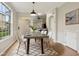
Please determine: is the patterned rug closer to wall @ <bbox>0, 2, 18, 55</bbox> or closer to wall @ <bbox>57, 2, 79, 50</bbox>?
wall @ <bbox>0, 2, 18, 55</bbox>

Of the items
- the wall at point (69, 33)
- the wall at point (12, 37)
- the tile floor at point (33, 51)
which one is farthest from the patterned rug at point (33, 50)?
the wall at point (69, 33)

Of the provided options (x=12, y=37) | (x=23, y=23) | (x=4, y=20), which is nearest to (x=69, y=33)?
(x=23, y=23)

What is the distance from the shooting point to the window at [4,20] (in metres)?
3.31

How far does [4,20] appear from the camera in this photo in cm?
356

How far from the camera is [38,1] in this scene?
318 cm

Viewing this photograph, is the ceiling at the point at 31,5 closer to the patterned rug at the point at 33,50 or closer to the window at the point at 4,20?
the window at the point at 4,20

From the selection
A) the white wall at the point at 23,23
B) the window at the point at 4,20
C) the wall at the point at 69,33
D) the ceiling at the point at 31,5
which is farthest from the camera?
the wall at the point at 69,33

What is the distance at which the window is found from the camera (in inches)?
130

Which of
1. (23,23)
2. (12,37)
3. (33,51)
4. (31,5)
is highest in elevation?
(31,5)

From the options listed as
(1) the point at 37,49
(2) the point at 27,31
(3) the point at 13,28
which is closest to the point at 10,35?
(3) the point at 13,28

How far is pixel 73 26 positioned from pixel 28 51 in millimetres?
1745

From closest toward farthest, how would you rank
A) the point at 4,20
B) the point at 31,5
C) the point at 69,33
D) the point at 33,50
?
the point at 31,5 → the point at 33,50 → the point at 4,20 → the point at 69,33

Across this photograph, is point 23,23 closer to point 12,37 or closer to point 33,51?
point 12,37

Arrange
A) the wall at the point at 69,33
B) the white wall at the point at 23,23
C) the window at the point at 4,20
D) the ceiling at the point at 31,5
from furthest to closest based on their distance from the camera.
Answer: the wall at the point at 69,33 → the white wall at the point at 23,23 → the window at the point at 4,20 → the ceiling at the point at 31,5
